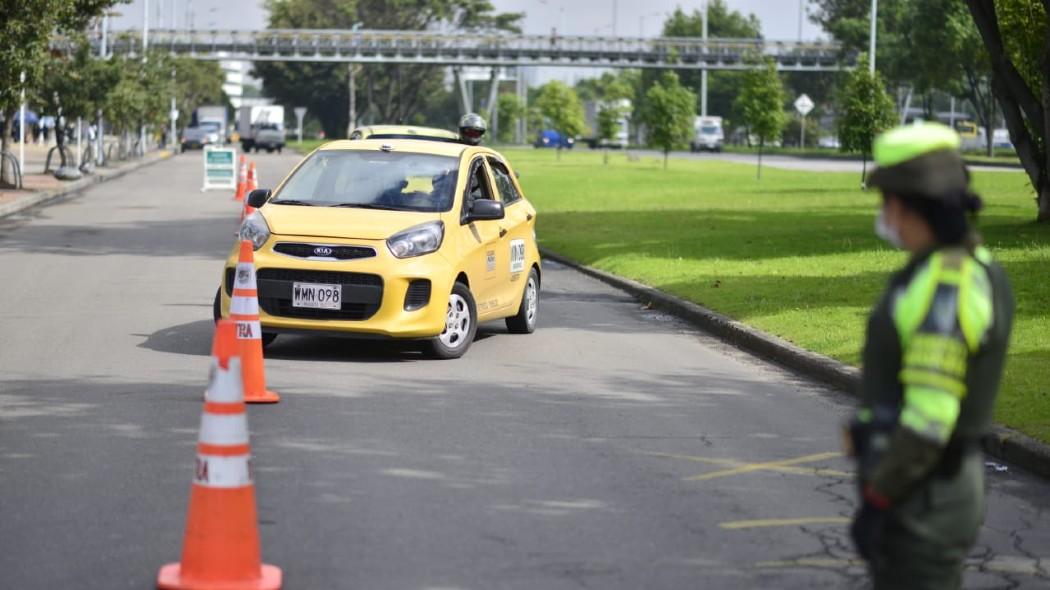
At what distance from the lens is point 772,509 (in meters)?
7.91

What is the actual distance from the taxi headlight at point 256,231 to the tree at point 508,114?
11877 centimetres

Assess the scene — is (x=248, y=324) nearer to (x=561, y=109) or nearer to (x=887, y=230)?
(x=887, y=230)

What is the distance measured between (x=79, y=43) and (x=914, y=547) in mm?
50492

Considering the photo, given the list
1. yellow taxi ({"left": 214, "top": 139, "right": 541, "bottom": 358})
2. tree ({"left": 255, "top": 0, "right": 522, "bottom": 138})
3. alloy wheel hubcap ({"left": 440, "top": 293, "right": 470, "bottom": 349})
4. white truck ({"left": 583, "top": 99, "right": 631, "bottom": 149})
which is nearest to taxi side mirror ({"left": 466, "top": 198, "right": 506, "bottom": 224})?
yellow taxi ({"left": 214, "top": 139, "right": 541, "bottom": 358})

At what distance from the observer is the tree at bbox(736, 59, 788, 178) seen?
2317 inches

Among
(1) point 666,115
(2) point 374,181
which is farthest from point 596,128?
(2) point 374,181

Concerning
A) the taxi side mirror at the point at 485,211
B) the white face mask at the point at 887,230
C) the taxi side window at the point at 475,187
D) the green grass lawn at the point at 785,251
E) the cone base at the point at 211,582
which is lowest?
the cone base at the point at 211,582

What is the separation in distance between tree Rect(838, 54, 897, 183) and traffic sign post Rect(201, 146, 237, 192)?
16564 mm

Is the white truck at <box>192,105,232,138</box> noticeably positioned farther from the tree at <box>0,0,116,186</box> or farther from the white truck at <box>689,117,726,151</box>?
the tree at <box>0,0,116,186</box>

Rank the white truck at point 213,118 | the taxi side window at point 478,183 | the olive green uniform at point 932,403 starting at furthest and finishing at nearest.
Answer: the white truck at point 213,118
the taxi side window at point 478,183
the olive green uniform at point 932,403

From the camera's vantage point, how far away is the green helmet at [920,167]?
401 cm

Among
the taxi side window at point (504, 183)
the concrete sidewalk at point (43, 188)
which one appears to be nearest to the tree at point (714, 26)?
the concrete sidewalk at point (43, 188)

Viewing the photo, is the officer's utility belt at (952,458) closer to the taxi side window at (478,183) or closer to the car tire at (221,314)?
the car tire at (221,314)

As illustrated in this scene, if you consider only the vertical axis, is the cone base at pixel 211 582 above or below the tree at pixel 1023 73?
below
